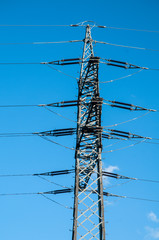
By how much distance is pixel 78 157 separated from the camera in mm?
16375

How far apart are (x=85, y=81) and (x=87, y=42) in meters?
3.81

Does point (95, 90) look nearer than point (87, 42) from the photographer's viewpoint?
Yes

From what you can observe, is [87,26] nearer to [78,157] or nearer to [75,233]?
[78,157]

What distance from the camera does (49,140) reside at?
18.4 m

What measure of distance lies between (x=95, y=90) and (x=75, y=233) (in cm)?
626

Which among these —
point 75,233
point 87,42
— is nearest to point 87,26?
point 87,42

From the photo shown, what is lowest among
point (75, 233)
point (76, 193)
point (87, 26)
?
point (75, 233)

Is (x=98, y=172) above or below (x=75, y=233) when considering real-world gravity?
above

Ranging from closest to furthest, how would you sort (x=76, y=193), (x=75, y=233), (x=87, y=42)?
(x=75, y=233)
(x=76, y=193)
(x=87, y=42)

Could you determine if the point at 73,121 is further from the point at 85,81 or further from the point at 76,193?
the point at 76,193

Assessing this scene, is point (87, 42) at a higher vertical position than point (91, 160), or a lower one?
higher

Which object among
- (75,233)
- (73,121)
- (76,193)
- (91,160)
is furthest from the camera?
(73,121)

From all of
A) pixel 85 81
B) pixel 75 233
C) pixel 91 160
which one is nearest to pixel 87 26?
pixel 85 81

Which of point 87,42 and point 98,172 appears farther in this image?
point 87,42
